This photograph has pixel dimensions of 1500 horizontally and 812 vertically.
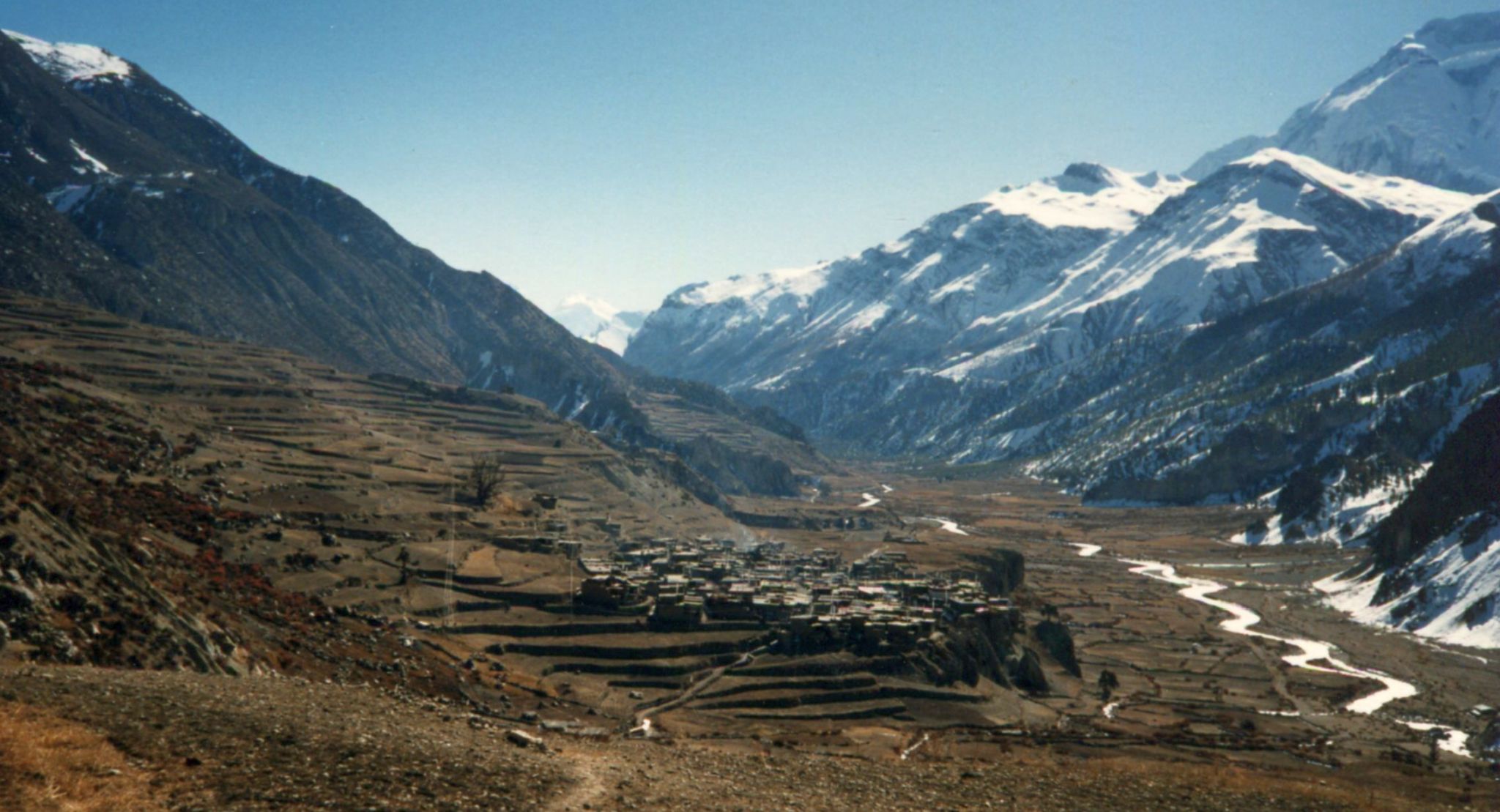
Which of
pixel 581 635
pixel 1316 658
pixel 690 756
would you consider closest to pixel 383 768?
pixel 690 756

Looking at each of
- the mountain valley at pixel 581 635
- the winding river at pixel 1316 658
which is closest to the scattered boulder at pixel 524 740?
the mountain valley at pixel 581 635

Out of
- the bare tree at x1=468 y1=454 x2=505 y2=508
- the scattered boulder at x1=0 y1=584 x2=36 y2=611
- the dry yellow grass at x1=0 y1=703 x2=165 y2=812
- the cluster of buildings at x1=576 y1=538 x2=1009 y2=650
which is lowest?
the cluster of buildings at x1=576 y1=538 x2=1009 y2=650

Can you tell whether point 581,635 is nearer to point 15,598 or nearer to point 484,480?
point 15,598

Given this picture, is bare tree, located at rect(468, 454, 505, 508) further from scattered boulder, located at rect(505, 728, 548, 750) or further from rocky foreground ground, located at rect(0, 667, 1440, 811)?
scattered boulder, located at rect(505, 728, 548, 750)

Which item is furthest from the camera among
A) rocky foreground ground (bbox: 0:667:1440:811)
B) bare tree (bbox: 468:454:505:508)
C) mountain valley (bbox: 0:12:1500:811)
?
bare tree (bbox: 468:454:505:508)

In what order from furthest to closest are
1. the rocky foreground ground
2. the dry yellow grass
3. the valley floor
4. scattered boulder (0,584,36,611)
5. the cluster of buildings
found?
the cluster of buildings
scattered boulder (0,584,36,611)
the valley floor
the rocky foreground ground
the dry yellow grass

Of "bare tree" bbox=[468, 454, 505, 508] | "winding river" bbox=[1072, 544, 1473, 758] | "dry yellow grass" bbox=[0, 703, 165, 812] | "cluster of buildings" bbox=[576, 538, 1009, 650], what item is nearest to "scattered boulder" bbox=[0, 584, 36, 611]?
"dry yellow grass" bbox=[0, 703, 165, 812]

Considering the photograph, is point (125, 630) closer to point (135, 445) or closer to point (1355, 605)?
point (135, 445)

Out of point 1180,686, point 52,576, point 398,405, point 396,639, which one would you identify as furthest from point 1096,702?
point 398,405
